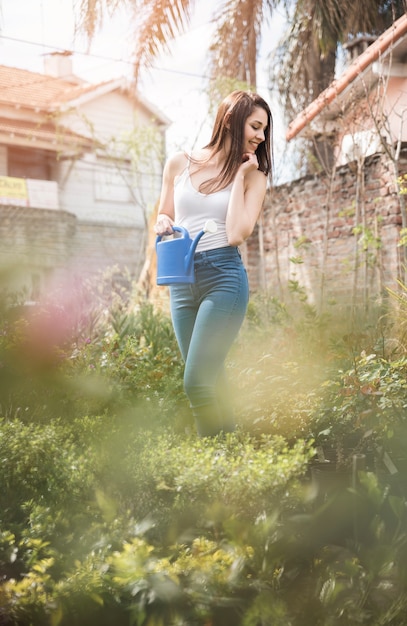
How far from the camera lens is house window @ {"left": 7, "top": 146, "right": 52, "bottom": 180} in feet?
56.7

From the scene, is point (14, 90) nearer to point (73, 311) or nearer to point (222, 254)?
point (73, 311)

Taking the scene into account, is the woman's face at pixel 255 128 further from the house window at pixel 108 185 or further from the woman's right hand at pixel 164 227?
the house window at pixel 108 185

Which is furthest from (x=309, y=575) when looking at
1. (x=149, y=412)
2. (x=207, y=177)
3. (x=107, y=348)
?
(x=107, y=348)

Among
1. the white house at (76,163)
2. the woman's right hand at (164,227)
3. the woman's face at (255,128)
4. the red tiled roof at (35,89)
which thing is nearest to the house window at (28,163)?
the white house at (76,163)

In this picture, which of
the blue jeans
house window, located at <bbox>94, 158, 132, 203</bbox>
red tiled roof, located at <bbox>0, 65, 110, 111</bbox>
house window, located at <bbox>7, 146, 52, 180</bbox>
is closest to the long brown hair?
the blue jeans

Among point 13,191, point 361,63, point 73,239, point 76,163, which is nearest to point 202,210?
point 361,63

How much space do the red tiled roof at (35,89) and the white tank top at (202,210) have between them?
13828 millimetres

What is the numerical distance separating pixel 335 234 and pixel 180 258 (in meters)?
5.11

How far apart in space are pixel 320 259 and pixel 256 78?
3599 mm

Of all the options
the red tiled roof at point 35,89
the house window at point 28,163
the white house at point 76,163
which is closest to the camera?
the white house at point 76,163

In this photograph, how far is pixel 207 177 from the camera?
9.57ft

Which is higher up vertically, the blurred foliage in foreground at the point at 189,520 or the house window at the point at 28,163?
the house window at the point at 28,163

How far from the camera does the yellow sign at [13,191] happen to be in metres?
Result: 15.8

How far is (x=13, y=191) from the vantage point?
15.9 metres
